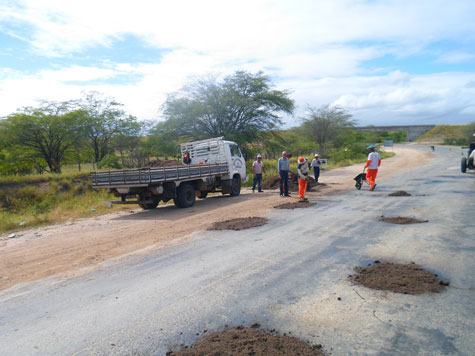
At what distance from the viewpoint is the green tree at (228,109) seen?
25406 millimetres

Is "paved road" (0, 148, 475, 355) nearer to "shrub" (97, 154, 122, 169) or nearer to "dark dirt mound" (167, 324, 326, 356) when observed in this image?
"dark dirt mound" (167, 324, 326, 356)

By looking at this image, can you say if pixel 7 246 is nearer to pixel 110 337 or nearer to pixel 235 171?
pixel 110 337

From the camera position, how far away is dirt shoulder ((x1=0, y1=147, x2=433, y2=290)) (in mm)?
5914

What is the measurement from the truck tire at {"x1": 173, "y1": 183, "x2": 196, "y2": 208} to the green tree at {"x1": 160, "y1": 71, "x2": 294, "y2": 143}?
13329mm

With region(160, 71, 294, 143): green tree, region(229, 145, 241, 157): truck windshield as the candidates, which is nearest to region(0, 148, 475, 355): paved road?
region(229, 145, 241, 157): truck windshield

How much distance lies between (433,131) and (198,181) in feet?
402

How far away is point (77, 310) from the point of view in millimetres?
4078

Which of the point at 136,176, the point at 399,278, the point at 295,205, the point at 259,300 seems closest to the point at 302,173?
the point at 295,205

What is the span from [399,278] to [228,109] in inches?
886

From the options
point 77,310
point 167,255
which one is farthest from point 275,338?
point 167,255

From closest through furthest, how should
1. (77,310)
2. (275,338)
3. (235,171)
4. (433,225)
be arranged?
1. (275,338)
2. (77,310)
3. (433,225)
4. (235,171)

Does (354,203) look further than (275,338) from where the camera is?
Yes

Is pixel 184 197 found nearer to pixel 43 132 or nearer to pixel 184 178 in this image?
pixel 184 178

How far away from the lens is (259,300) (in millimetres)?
4051
